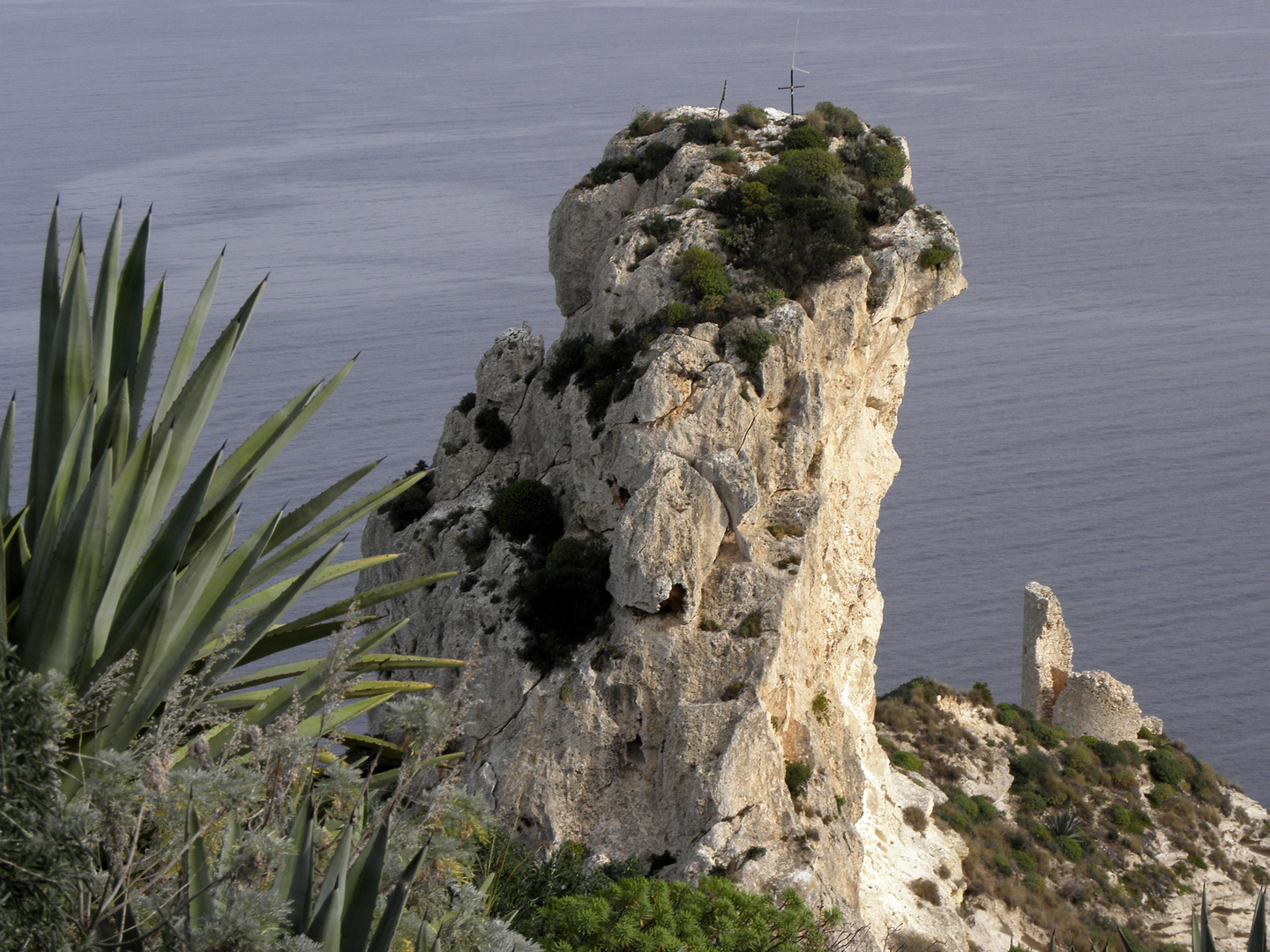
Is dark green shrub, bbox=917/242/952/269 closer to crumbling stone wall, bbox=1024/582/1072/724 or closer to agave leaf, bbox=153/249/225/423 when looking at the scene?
agave leaf, bbox=153/249/225/423

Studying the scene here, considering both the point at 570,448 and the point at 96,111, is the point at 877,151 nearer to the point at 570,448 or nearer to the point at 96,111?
the point at 570,448

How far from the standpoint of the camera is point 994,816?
100ft

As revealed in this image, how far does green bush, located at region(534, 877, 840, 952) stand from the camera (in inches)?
486

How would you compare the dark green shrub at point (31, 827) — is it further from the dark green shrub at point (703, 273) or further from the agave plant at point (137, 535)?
the dark green shrub at point (703, 273)

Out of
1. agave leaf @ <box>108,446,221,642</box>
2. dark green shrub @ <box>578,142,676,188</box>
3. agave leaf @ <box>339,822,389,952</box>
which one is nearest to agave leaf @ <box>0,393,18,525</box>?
agave leaf @ <box>108,446,221,642</box>

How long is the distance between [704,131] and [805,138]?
207 cm

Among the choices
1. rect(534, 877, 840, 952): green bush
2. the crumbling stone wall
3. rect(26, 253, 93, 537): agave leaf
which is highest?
rect(26, 253, 93, 537): agave leaf

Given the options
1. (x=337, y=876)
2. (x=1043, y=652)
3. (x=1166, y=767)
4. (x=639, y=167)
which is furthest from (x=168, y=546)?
(x=1043, y=652)

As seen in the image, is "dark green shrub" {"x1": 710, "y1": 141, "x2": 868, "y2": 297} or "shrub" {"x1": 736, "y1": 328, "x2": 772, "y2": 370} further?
"dark green shrub" {"x1": 710, "y1": 141, "x2": 868, "y2": 297}

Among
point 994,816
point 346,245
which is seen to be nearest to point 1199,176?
point 346,245

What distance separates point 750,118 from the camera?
945 inches

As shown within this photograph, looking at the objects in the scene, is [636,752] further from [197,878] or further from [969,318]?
[969,318]

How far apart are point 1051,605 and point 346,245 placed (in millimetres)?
96338

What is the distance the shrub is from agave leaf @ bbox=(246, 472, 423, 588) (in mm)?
13667
